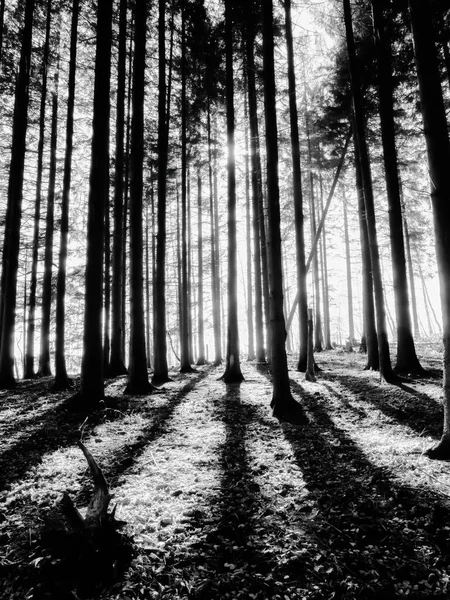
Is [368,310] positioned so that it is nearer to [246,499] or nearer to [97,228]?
[97,228]

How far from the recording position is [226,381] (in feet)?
34.0

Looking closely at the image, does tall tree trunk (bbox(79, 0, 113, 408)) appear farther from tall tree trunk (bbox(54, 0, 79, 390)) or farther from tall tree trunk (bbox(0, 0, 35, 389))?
tall tree trunk (bbox(0, 0, 35, 389))

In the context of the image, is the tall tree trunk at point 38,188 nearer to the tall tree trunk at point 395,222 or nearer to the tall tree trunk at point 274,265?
the tall tree trunk at point 274,265

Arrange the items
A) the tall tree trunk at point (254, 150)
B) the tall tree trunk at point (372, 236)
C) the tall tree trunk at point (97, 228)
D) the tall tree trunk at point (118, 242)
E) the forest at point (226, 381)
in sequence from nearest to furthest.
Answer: the forest at point (226, 381), the tall tree trunk at point (97, 228), the tall tree trunk at point (372, 236), the tall tree trunk at point (254, 150), the tall tree trunk at point (118, 242)

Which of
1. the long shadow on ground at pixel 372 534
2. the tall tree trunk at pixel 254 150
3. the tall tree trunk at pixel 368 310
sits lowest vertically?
the long shadow on ground at pixel 372 534

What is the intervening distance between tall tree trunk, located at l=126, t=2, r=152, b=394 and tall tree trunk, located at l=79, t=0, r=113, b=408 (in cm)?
164

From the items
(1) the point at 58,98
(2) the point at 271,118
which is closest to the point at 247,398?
(2) the point at 271,118

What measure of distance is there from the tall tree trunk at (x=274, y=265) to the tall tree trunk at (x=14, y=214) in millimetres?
9276

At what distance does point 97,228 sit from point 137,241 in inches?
76.3

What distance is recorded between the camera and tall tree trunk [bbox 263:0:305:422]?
20.9 ft

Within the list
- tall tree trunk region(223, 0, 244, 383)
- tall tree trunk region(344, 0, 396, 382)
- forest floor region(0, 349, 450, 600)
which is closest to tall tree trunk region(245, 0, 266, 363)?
tall tree trunk region(223, 0, 244, 383)

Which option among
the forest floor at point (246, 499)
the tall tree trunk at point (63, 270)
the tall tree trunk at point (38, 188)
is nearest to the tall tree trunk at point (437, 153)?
the forest floor at point (246, 499)

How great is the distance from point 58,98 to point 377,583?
17.0m

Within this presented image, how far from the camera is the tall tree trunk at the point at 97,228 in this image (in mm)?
7070
